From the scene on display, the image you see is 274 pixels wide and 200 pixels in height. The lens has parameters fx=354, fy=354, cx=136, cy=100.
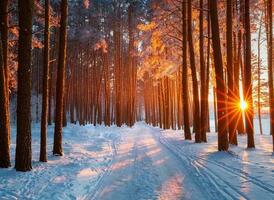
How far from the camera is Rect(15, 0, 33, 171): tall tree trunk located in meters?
10.2

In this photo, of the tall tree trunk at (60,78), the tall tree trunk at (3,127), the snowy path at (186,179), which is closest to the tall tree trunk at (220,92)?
the snowy path at (186,179)

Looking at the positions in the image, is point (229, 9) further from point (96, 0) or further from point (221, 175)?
point (96, 0)

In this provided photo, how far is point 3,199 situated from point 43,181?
1892mm

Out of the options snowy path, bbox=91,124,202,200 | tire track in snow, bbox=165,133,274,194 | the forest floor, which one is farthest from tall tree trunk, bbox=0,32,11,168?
tire track in snow, bbox=165,133,274,194

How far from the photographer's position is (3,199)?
292 inches

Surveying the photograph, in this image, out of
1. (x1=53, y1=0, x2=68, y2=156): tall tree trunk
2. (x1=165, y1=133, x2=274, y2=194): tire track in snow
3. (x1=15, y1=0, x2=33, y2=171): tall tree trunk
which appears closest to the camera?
(x1=165, y1=133, x2=274, y2=194): tire track in snow

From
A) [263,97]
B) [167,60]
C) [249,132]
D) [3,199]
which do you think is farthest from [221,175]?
[263,97]

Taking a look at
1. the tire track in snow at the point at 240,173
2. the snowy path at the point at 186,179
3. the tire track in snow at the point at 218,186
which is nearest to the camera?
the tire track in snow at the point at 218,186

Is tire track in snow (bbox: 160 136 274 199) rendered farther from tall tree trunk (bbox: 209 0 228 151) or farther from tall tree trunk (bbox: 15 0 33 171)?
tall tree trunk (bbox: 15 0 33 171)

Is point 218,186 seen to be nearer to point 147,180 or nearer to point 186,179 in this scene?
point 186,179

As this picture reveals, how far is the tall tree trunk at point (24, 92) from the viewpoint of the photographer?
10156 mm

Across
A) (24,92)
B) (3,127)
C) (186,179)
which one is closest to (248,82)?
(186,179)

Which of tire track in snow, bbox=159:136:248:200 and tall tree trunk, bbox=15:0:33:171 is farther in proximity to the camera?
tall tree trunk, bbox=15:0:33:171

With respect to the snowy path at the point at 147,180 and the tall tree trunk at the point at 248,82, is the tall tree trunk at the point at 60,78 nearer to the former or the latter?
the snowy path at the point at 147,180
